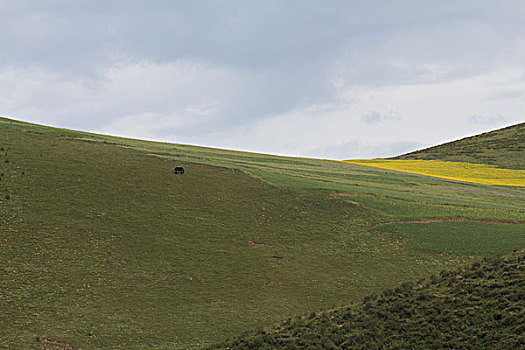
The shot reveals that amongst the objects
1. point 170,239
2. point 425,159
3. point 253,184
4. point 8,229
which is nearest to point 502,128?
point 425,159

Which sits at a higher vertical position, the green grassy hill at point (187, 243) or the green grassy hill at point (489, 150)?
the green grassy hill at point (489, 150)

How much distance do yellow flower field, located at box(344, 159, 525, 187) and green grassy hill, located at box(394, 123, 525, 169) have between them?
5371 mm

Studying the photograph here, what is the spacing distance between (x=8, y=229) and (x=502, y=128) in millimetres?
137657

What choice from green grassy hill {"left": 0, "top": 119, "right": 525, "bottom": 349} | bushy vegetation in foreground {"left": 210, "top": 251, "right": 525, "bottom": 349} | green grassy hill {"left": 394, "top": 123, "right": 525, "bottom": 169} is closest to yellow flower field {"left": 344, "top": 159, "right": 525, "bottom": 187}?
green grassy hill {"left": 394, "top": 123, "right": 525, "bottom": 169}

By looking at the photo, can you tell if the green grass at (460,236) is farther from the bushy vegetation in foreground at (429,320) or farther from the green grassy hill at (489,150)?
the green grassy hill at (489,150)

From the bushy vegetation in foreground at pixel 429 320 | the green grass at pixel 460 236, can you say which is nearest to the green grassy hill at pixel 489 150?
the green grass at pixel 460 236

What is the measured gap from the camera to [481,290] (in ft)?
73.6

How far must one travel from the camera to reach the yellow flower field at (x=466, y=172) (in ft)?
261

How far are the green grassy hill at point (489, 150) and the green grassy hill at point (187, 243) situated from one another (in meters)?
48.2

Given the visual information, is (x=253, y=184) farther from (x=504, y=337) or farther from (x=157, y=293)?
(x=504, y=337)

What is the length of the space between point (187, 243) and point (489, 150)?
9599 centimetres

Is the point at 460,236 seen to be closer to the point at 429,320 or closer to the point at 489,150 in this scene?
the point at 429,320

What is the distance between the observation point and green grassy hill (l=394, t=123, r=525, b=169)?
333 feet

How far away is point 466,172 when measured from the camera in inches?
3546
